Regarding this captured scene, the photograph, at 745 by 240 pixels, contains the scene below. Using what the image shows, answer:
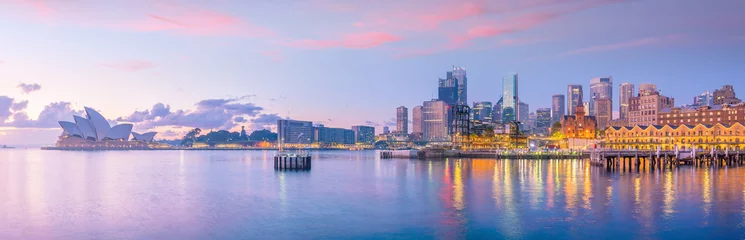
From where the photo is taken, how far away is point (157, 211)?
111ft

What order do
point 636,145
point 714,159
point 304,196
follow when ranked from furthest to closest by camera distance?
point 636,145 → point 714,159 → point 304,196

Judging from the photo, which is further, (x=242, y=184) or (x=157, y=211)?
(x=242, y=184)

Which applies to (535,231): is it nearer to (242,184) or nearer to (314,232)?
(314,232)

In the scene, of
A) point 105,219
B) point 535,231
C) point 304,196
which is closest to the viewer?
point 535,231

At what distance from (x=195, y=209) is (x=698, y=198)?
100 ft

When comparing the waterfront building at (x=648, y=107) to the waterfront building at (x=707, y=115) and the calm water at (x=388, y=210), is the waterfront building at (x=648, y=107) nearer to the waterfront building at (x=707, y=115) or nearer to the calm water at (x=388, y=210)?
the waterfront building at (x=707, y=115)

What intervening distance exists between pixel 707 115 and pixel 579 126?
34.7m

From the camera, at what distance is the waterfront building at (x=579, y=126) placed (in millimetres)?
170250

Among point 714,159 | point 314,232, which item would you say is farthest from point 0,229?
point 714,159

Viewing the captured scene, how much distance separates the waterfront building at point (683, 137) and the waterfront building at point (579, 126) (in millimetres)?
36221

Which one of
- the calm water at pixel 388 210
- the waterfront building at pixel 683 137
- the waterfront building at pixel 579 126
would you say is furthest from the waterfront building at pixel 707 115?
the calm water at pixel 388 210

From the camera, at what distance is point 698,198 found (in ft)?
119

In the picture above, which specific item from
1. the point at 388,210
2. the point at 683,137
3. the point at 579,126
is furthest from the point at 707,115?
the point at 388,210

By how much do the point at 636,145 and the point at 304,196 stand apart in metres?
105
